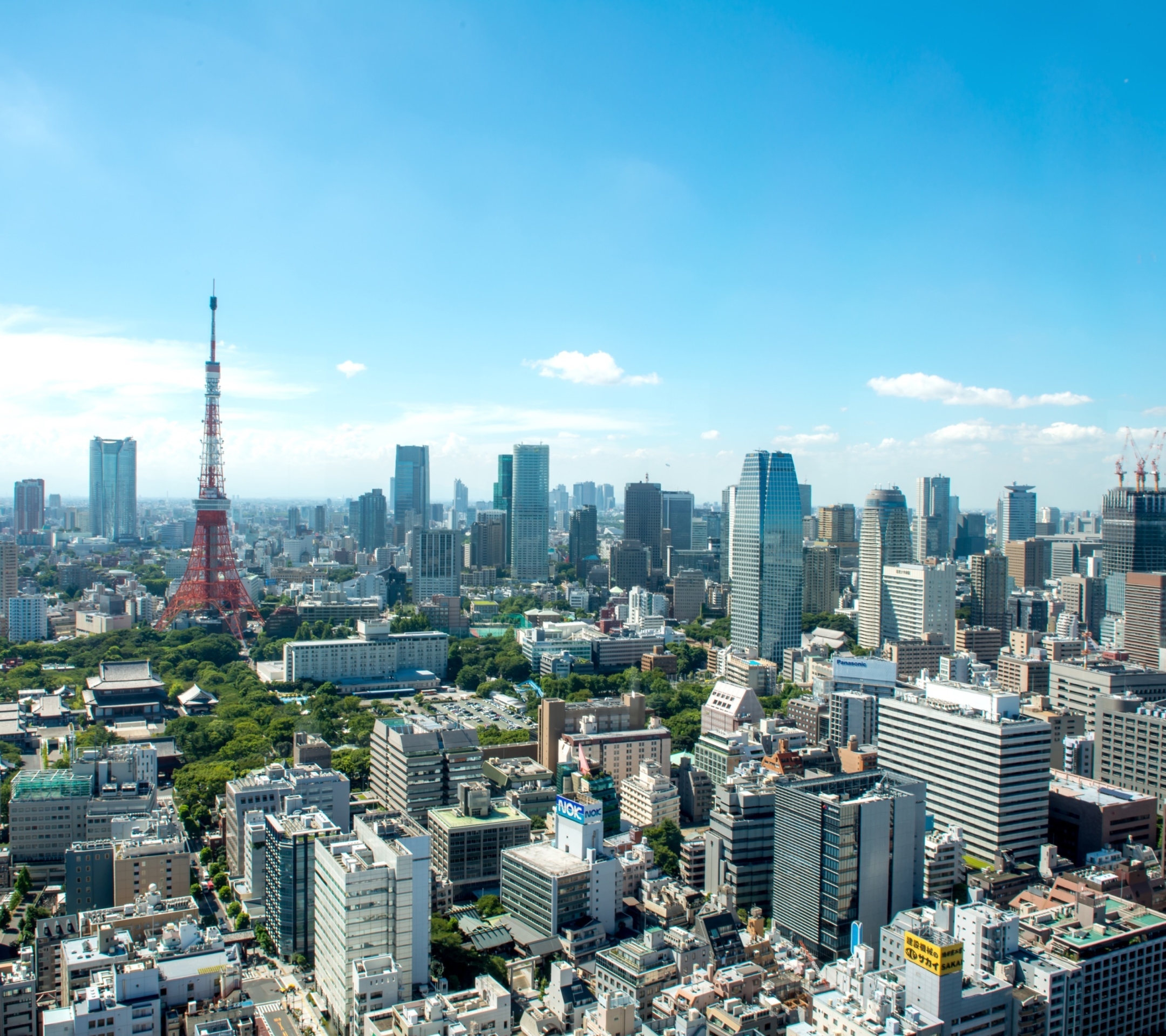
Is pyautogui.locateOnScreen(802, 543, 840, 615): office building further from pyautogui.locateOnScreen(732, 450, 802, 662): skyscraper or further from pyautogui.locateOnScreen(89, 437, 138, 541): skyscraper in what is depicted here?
pyautogui.locateOnScreen(89, 437, 138, 541): skyscraper

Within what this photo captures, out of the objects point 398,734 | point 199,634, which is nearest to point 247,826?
point 398,734

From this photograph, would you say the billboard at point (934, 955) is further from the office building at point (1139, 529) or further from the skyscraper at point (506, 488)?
the skyscraper at point (506, 488)

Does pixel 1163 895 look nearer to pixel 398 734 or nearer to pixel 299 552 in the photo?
pixel 398 734

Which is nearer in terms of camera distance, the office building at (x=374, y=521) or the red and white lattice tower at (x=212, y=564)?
the red and white lattice tower at (x=212, y=564)

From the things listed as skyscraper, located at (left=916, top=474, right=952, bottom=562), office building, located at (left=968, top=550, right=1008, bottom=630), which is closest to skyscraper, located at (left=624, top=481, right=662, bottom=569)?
skyscraper, located at (left=916, top=474, right=952, bottom=562)

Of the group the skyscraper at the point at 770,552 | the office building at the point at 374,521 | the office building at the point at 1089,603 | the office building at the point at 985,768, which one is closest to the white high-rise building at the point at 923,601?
the skyscraper at the point at 770,552

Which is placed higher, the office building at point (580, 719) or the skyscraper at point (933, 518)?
the skyscraper at point (933, 518)

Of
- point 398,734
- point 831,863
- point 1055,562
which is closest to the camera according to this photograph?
point 831,863
